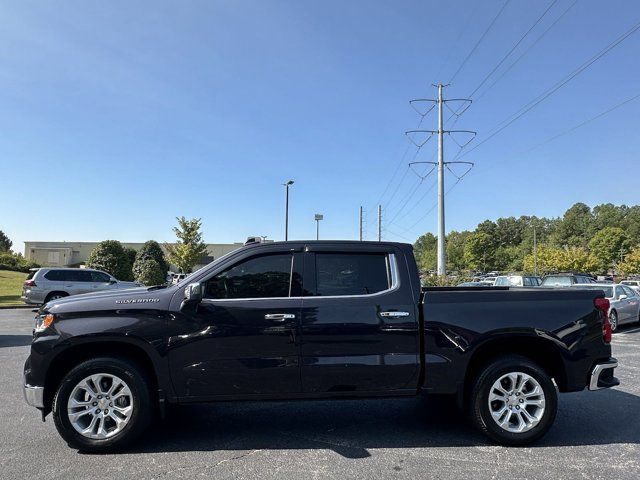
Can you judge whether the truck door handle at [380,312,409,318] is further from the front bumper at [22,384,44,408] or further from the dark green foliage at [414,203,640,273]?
the dark green foliage at [414,203,640,273]

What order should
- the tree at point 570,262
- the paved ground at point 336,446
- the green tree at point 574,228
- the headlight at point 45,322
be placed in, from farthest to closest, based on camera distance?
the green tree at point 574,228, the tree at point 570,262, the headlight at point 45,322, the paved ground at point 336,446

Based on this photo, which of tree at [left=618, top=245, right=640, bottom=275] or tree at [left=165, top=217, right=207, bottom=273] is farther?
tree at [left=618, top=245, right=640, bottom=275]

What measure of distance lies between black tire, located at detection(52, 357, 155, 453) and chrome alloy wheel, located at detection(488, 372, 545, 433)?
325cm

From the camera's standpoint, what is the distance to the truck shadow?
464cm

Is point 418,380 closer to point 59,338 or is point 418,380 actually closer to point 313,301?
point 313,301

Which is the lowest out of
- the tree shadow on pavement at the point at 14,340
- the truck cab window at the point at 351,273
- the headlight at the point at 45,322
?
the tree shadow on pavement at the point at 14,340

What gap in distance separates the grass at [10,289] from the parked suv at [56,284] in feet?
10.9

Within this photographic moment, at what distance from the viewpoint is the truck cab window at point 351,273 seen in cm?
473

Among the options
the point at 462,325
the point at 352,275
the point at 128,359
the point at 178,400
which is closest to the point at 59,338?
the point at 128,359

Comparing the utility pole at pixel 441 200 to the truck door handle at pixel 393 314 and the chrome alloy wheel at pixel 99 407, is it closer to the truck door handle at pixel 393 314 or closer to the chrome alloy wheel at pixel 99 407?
the truck door handle at pixel 393 314

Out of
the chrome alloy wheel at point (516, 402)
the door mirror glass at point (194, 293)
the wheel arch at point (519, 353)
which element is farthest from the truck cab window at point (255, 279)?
the chrome alloy wheel at point (516, 402)

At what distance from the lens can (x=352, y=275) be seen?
15.8 ft

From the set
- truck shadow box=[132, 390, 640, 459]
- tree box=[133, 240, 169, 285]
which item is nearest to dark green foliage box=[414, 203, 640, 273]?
tree box=[133, 240, 169, 285]

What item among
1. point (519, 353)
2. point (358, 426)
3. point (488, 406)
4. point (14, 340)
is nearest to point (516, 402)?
point (488, 406)
